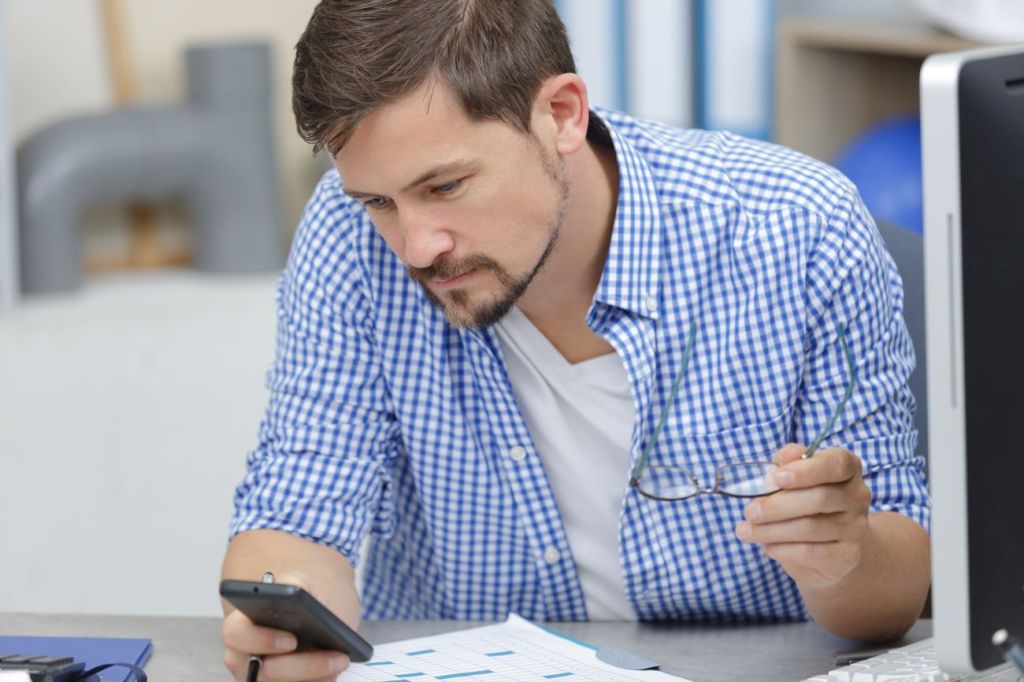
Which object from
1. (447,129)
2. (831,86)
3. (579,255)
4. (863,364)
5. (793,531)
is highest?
(831,86)

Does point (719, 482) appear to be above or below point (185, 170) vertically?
below

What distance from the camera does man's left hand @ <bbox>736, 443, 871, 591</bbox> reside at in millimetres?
979

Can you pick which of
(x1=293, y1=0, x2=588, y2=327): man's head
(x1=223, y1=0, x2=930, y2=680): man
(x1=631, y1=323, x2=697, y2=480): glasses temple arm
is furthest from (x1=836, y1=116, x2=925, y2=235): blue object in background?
(x1=293, y1=0, x2=588, y2=327): man's head

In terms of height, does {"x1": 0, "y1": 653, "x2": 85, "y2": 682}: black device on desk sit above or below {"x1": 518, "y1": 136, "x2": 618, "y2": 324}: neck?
below

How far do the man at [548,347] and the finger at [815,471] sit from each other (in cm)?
9

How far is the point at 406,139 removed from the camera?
114 centimetres

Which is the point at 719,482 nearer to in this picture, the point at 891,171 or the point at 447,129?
the point at 447,129

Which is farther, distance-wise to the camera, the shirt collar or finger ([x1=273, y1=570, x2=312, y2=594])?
the shirt collar

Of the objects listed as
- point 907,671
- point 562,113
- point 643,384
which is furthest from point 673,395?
point 907,671

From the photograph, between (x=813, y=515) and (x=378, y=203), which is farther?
(x=378, y=203)

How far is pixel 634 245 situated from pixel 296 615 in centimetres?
52

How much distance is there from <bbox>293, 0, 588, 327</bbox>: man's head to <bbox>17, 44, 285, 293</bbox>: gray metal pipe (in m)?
1.38

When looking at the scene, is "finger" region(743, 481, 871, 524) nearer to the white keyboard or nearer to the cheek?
the white keyboard

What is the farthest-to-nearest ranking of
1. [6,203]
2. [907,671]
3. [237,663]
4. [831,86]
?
[831,86] < [6,203] < [237,663] < [907,671]
